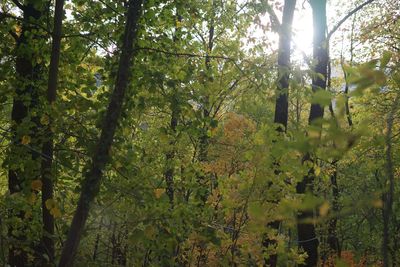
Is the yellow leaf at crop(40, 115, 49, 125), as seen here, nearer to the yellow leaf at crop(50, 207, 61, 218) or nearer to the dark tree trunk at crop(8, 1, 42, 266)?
the dark tree trunk at crop(8, 1, 42, 266)

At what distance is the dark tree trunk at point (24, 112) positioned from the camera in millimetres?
3352

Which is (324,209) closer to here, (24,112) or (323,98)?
(323,98)

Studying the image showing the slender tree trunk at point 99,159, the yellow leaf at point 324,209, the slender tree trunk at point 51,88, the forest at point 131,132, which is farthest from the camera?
the slender tree trunk at point 51,88


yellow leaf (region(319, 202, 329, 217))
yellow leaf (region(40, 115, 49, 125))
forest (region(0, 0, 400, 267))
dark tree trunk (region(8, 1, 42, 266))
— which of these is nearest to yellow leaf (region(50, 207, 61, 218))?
forest (region(0, 0, 400, 267))

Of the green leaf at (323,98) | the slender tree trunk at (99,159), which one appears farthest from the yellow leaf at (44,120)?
the green leaf at (323,98)

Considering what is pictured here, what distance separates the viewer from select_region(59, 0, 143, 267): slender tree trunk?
2914 mm

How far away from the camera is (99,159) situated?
294 centimetres

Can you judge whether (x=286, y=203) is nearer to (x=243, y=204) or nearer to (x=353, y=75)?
(x=353, y=75)

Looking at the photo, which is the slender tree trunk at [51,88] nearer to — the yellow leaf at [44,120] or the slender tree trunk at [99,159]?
the yellow leaf at [44,120]

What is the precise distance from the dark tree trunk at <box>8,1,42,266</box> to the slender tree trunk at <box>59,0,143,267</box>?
53 cm

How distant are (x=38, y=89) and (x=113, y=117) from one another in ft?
7.54

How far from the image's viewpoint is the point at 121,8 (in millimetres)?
3863

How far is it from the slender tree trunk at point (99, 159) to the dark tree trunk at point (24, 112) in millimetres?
533

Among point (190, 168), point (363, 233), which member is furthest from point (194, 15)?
point (363, 233)
